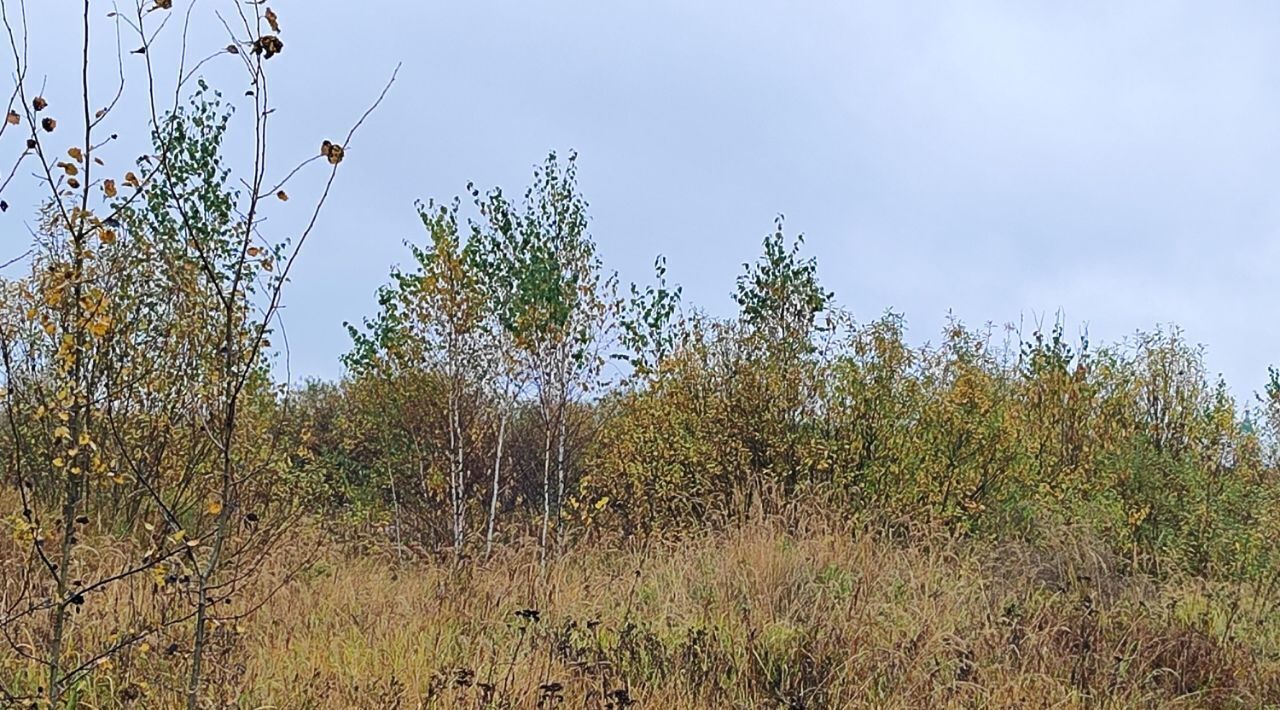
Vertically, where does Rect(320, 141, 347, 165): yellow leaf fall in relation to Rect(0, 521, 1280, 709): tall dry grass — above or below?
above

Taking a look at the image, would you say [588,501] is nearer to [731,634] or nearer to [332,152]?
[731,634]

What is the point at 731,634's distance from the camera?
547 cm

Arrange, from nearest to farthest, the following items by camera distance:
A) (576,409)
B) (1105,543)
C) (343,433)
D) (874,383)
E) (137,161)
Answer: (137,161) < (1105,543) < (874,383) < (576,409) < (343,433)

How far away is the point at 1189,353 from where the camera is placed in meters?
11.9

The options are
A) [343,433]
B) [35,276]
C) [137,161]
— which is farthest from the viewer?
[343,433]

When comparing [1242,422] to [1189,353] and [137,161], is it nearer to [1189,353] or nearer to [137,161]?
[1189,353]

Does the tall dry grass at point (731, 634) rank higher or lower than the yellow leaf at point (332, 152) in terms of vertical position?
lower

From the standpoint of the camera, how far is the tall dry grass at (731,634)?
4.52 meters

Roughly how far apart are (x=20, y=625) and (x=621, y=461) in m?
5.91

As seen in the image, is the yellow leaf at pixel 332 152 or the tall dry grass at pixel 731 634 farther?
the tall dry grass at pixel 731 634

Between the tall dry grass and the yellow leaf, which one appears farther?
the tall dry grass

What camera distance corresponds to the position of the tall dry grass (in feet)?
14.8

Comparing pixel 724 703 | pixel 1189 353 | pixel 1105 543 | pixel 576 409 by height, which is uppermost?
pixel 1189 353

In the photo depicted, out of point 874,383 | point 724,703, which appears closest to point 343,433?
point 874,383
